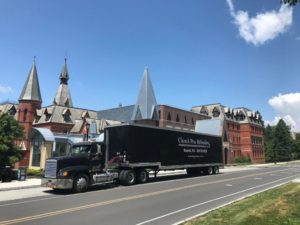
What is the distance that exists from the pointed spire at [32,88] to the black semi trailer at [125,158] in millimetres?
44134

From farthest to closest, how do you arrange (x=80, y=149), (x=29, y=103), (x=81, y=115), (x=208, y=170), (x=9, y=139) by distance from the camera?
(x=81, y=115) → (x=29, y=103) → (x=208, y=170) → (x=9, y=139) → (x=80, y=149)

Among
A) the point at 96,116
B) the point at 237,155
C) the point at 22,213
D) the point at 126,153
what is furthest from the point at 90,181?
the point at 237,155

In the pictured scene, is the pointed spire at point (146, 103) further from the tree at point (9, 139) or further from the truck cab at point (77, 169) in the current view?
the truck cab at point (77, 169)

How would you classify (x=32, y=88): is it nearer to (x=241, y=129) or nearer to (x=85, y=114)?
(x=85, y=114)

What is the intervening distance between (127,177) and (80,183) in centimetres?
445

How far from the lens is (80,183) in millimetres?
19047

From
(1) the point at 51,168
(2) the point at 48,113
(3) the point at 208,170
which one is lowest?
(3) the point at 208,170

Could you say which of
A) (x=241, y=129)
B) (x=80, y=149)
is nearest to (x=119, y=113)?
(x=241, y=129)

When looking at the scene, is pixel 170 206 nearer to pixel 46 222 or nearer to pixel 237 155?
pixel 46 222

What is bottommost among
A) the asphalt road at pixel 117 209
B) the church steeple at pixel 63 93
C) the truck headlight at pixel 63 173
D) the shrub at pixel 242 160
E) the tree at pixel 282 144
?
the asphalt road at pixel 117 209

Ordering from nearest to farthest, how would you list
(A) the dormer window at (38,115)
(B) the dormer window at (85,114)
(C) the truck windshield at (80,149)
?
1. (C) the truck windshield at (80,149)
2. (A) the dormer window at (38,115)
3. (B) the dormer window at (85,114)

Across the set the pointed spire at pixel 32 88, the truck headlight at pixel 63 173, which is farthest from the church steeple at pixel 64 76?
the truck headlight at pixel 63 173

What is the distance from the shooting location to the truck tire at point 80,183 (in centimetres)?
1883

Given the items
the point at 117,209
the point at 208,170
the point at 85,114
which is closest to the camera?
the point at 117,209
